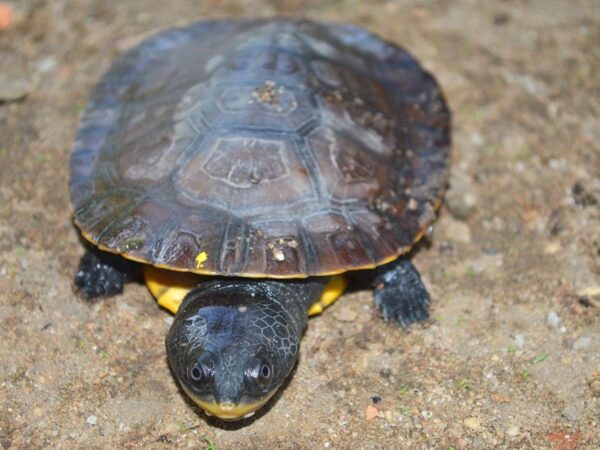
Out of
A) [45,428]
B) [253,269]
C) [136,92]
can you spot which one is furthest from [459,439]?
[136,92]

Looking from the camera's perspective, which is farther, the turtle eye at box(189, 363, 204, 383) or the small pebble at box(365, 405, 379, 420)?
the small pebble at box(365, 405, 379, 420)

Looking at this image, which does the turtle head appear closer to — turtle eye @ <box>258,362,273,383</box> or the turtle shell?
turtle eye @ <box>258,362,273,383</box>

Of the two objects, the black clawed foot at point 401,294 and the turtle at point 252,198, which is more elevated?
the turtle at point 252,198

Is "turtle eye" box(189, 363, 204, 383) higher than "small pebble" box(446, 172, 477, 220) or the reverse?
higher

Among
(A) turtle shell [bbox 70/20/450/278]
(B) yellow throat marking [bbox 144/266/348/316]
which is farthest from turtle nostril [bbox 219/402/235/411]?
(B) yellow throat marking [bbox 144/266/348/316]

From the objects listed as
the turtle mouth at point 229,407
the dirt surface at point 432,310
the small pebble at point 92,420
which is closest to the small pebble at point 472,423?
the dirt surface at point 432,310

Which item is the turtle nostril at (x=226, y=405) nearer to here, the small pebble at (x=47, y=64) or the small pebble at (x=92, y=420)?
the small pebble at (x=92, y=420)
